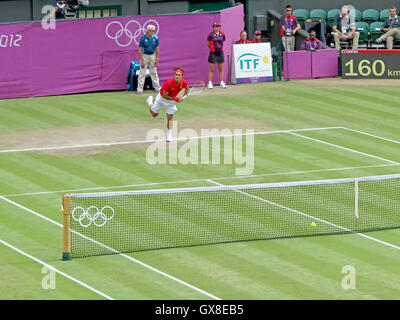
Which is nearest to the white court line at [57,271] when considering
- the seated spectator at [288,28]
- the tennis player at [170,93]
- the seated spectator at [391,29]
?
the tennis player at [170,93]

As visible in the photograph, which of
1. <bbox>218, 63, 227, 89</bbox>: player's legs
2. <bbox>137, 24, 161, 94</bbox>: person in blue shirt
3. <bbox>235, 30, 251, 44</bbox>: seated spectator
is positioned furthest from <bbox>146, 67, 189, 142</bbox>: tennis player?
<bbox>235, 30, 251, 44</bbox>: seated spectator

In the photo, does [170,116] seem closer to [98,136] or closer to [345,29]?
[98,136]

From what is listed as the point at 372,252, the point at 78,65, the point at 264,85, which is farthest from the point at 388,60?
the point at 372,252

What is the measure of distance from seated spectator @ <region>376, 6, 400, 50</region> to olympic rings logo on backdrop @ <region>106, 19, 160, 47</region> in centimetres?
1059

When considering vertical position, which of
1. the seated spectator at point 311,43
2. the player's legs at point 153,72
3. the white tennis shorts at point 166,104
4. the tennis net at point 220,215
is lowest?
the tennis net at point 220,215

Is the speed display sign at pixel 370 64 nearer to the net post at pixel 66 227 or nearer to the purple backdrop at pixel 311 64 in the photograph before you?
the purple backdrop at pixel 311 64

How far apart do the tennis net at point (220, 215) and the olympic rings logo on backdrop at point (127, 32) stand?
1425cm

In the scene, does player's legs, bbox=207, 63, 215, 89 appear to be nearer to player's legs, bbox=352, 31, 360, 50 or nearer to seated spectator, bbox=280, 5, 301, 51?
seated spectator, bbox=280, 5, 301, 51

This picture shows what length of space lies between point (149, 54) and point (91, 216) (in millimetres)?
15679

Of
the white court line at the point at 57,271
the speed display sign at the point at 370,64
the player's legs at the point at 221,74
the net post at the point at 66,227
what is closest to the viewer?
the white court line at the point at 57,271

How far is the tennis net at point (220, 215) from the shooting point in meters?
23.6

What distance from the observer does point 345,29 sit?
4506cm

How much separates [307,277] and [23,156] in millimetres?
12951

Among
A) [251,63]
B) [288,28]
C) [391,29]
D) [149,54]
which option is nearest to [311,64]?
[288,28]
